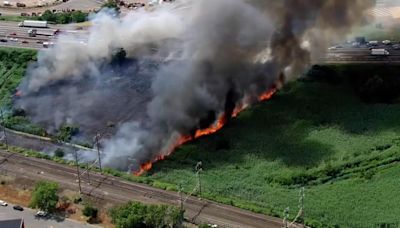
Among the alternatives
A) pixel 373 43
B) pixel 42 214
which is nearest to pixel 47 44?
pixel 42 214

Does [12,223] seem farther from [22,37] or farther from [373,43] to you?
[373,43]

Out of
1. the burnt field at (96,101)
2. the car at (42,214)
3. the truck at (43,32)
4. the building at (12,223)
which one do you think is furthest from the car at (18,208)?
the truck at (43,32)

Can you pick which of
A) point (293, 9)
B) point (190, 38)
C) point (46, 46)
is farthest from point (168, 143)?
point (46, 46)

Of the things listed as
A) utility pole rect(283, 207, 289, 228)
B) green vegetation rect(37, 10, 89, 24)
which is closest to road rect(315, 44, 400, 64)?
utility pole rect(283, 207, 289, 228)

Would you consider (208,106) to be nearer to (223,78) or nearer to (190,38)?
(223,78)

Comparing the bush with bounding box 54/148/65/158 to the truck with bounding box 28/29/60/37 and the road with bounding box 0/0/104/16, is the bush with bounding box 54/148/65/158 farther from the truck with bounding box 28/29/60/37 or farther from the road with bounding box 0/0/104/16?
the road with bounding box 0/0/104/16

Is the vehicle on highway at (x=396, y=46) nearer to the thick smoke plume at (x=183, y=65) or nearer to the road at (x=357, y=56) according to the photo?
the road at (x=357, y=56)
